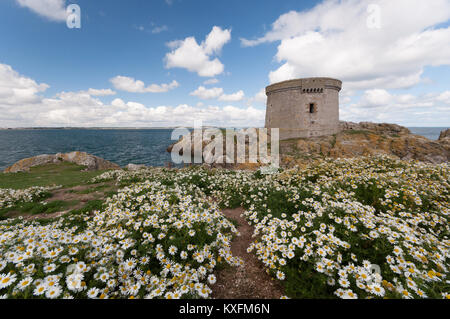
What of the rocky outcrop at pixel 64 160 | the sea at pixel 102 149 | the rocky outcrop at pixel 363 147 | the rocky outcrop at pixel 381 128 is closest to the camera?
the rocky outcrop at pixel 64 160

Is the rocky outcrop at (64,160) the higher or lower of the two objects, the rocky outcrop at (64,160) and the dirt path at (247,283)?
the higher

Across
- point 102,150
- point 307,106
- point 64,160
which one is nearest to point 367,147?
point 307,106

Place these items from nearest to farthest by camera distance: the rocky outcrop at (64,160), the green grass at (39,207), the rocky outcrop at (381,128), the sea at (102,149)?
the green grass at (39,207) < the rocky outcrop at (64,160) < the rocky outcrop at (381,128) < the sea at (102,149)

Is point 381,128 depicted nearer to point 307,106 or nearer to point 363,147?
point 363,147

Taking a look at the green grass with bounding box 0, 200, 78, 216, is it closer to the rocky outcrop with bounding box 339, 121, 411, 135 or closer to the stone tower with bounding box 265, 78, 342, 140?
the stone tower with bounding box 265, 78, 342, 140

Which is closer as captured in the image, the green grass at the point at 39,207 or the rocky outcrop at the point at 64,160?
the green grass at the point at 39,207

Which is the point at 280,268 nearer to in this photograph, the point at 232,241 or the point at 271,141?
the point at 232,241

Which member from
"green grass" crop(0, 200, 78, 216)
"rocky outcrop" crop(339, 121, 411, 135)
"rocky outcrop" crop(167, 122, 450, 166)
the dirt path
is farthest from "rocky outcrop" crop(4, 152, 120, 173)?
"rocky outcrop" crop(339, 121, 411, 135)

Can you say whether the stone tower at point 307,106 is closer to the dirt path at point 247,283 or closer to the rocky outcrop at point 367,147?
the rocky outcrop at point 367,147

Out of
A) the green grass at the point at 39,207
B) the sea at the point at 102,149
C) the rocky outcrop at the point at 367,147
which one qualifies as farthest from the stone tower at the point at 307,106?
the green grass at the point at 39,207

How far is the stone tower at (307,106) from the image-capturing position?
26812 millimetres

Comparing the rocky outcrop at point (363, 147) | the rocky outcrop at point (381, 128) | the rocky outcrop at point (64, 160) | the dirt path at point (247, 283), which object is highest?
the rocky outcrop at point (381, 128)

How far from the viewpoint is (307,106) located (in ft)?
89.2
